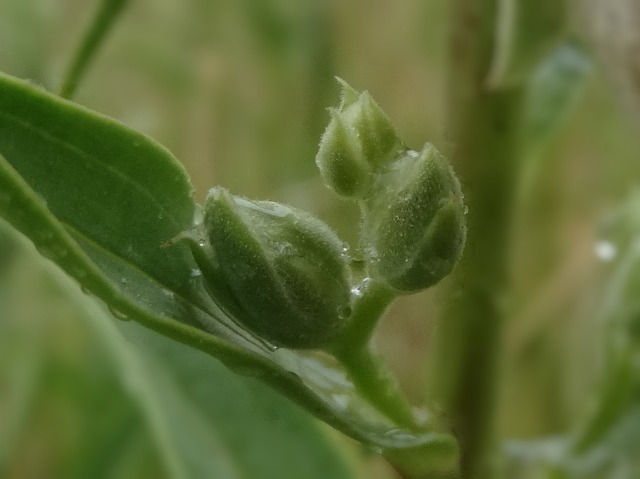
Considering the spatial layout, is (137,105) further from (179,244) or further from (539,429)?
(179,244)

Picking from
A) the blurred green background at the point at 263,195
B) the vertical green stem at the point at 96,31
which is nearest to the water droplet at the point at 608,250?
the blurred green background at the point at 263,195

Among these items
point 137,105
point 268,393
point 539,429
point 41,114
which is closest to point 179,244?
point 41,114

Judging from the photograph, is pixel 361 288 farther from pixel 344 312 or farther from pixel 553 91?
pixel 553 91

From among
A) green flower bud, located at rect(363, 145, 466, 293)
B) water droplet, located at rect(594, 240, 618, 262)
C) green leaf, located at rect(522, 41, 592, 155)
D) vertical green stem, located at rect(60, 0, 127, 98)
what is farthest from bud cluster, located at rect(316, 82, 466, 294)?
water droplet, located at rect(594, 240, 618, 262)

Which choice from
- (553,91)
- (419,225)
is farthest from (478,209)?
(419,225)

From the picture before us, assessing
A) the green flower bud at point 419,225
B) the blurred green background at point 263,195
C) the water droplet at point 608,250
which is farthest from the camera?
the water droplet at point 608,250

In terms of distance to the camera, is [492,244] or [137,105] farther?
[137,105]

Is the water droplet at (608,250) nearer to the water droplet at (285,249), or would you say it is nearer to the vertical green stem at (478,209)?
the vertical green stem at (478,209)
